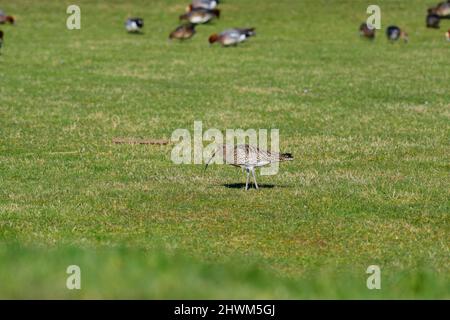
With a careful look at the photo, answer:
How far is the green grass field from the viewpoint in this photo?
11.8m

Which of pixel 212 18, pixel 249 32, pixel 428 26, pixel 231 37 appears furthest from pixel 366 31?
pixel 212 18

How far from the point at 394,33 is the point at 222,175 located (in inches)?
1014

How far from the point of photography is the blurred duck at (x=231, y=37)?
140ft

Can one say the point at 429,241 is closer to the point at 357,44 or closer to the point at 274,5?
the point at 357,44

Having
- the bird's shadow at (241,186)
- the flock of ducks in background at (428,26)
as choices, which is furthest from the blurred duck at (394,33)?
the bird's shadow at (241,186)

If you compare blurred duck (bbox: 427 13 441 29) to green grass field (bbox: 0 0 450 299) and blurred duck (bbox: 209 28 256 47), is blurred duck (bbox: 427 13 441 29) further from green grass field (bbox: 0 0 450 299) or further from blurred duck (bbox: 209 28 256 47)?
blurred duck (bbox: 209 28 256 47)

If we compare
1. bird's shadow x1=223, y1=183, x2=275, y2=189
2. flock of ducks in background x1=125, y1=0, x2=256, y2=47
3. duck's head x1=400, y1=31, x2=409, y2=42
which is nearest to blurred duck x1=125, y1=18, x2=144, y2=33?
flock of ducks in background x1=125, y1=0, x2=256, y2=47

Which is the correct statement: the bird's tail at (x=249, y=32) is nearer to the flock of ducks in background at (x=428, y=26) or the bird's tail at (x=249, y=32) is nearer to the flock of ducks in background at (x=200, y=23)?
the flock of ducks in background at (x=200, y=23)

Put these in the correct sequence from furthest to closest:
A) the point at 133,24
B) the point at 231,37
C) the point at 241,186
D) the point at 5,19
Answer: the point at 5,19 < the point at 133,24 < the point at 231,37 < the point at 241,186

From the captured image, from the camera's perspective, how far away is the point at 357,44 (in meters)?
43.9

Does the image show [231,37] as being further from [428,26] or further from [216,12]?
[428,26]

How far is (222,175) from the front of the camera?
1958cm

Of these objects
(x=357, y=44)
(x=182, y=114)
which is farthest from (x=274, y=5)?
(x=182, y=114)
